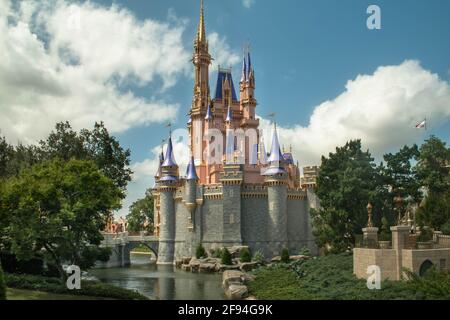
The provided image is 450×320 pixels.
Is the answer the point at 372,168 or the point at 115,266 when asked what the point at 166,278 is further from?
the point at 372,168

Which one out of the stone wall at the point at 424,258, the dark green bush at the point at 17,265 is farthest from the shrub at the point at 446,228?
the dark green bush at the point at 17,265

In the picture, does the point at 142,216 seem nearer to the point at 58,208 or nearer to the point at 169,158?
the point at 169,158

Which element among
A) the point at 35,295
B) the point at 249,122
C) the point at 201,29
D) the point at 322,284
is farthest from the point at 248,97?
the point at 35,295

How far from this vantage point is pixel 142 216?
80.9 m

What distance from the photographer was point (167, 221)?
53.8 meters

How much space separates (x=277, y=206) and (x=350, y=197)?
16659 mm

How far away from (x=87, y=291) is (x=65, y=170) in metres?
6.27

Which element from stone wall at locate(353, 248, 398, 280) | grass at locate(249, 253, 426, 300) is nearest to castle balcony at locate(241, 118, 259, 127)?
grass at locate(249, 253, 426, 300)

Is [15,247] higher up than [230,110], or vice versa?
[230,110]

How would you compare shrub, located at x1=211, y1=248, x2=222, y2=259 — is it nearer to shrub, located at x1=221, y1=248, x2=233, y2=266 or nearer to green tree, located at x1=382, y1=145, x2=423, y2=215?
shrub, located at x1=221, y1=248, x2=233, y2=266

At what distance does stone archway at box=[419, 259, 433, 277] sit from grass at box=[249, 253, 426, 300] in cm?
156

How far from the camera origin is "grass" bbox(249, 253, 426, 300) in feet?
67.8
